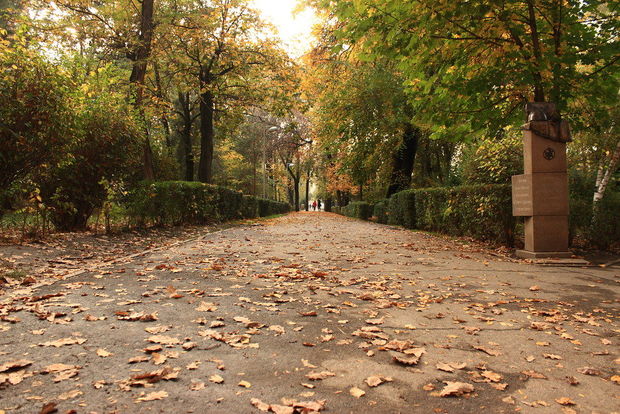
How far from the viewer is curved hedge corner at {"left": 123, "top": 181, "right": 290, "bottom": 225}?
11.0 metres

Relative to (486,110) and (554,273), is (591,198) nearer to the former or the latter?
(486,110)

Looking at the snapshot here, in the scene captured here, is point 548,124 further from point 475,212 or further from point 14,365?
point 14,365

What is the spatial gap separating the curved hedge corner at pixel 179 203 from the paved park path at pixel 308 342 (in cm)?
509

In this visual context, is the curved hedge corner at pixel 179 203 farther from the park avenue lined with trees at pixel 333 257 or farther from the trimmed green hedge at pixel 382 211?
the trimmed green hedge at pixel 382 211

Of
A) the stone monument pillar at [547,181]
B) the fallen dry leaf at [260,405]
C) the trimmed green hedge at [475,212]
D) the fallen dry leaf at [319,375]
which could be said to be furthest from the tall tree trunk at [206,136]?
the fallen dry leaf at [260,405]

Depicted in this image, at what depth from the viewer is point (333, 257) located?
8.27 meters

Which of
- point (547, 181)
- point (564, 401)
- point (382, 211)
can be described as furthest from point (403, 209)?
point (564, 401)

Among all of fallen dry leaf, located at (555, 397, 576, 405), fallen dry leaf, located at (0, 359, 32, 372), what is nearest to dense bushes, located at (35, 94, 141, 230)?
fallen dry leaf, located at (0, 359, 32, 372)

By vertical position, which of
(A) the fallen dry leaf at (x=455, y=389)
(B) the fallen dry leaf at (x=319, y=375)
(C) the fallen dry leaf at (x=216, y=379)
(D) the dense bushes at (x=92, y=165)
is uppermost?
(D) the dense bushes at (x=92, y=165)

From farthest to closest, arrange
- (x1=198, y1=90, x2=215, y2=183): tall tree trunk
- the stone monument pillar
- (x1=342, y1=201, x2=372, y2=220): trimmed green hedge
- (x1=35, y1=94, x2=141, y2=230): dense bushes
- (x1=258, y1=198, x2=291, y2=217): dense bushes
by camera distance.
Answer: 1. (x1=258, y1=198, x2=291, y2=217): dense bushes
2. (x1=342, y1=201, x2=372, y2=220): trimmed green hedge
3. (x1=198, y1=90, x2=215, y2=183): tall tree trunk
4. (x1=35, y1=94, x2=141, y2=230): dense bushes
5. the stone monument pillar

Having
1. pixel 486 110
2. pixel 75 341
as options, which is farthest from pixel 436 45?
pixel 75 341

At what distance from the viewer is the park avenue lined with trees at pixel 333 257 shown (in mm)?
2779

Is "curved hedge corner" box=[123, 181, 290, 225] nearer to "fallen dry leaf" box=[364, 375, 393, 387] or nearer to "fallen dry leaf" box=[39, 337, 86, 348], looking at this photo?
"fallen dry leaf" box=[39, 337, 86, 348]

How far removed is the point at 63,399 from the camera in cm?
243
